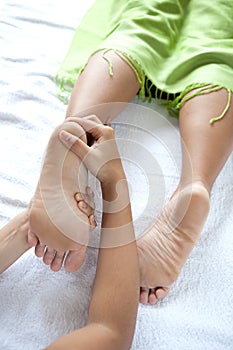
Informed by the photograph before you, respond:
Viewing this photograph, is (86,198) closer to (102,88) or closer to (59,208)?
(59,208)

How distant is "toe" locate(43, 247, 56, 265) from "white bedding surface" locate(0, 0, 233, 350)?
26 mm

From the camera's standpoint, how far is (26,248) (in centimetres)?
78

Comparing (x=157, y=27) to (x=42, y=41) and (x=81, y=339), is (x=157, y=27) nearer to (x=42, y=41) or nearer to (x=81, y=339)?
(x=42, y=41)

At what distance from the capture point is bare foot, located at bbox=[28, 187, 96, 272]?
755 millimetres

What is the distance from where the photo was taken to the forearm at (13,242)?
768 millimetres

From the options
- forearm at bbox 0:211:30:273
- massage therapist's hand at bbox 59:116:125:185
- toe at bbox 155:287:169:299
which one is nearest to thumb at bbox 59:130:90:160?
massage therapist's hand at bbox 59:116:125:185

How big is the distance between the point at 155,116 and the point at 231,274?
324 millimetres

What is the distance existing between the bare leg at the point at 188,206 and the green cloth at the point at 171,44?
7 centimetres

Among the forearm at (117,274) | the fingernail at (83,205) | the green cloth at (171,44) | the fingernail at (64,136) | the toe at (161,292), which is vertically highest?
the green cloth at (171,44)

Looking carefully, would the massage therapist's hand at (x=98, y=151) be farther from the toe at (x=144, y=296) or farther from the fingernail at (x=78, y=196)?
the toe at (x=144, y=296)

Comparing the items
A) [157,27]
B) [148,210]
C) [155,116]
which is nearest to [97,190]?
[148,210]

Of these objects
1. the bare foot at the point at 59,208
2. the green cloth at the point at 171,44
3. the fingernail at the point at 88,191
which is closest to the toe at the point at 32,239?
the bare foot at the point at 59,208

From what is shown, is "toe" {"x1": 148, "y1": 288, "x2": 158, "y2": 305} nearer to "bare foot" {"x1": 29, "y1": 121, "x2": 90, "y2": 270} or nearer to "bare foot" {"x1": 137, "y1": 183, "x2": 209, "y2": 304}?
"bare foot" {"x1": 137, "y1": 183, "x2": 209, "y2": 304}

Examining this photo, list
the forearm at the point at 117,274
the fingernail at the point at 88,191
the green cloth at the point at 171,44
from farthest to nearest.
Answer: the green cloth at the point at 171,44 → the fingernail at the point at 88,191 → the forearm at the point at 117,274
